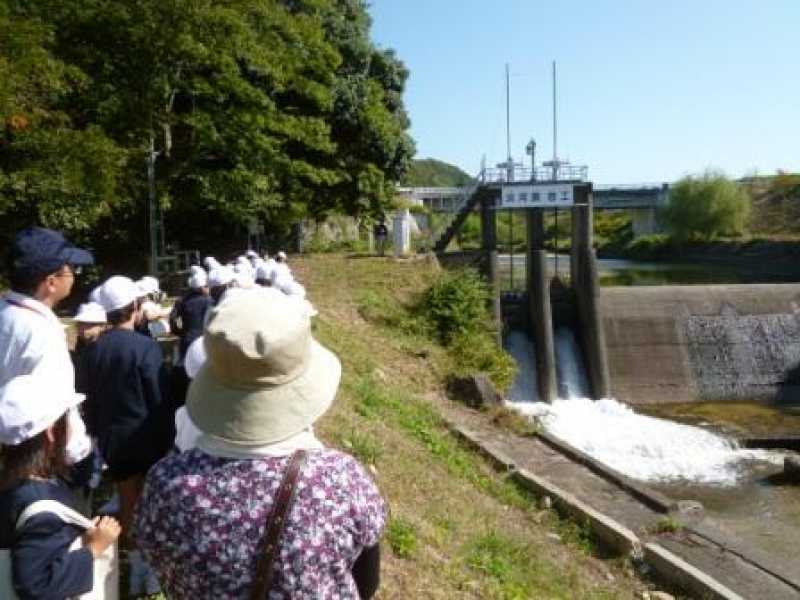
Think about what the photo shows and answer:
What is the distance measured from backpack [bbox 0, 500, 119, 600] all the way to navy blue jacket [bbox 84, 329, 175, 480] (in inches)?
45.4

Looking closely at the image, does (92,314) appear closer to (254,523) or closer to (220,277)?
(220,277)

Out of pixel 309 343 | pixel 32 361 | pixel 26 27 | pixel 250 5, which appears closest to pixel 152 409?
pixel 32 361

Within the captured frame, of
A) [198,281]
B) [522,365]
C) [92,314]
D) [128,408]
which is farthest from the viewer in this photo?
[522,365]

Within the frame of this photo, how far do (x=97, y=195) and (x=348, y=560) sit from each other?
10.8 m

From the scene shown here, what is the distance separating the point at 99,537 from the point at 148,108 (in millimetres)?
12520

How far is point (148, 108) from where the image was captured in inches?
530

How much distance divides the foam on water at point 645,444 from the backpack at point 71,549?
Result: 1136 cm

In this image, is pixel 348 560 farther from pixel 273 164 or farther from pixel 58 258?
pixel 273 164

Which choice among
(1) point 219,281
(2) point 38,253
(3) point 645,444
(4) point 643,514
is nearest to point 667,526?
(4) point 643,514

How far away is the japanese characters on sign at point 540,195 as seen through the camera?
19.5 m

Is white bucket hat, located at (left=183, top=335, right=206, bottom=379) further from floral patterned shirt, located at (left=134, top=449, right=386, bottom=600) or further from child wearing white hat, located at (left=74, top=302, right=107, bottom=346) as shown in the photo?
floral patterned shirt, located at (left=134, top=449, right=386, bottom=600)

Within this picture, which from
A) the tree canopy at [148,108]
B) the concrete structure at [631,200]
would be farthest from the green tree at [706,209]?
the tree canopy at [148,108]

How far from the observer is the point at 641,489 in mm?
8297

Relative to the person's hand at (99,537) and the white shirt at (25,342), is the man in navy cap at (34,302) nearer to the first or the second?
the white shirt at (25,342)
